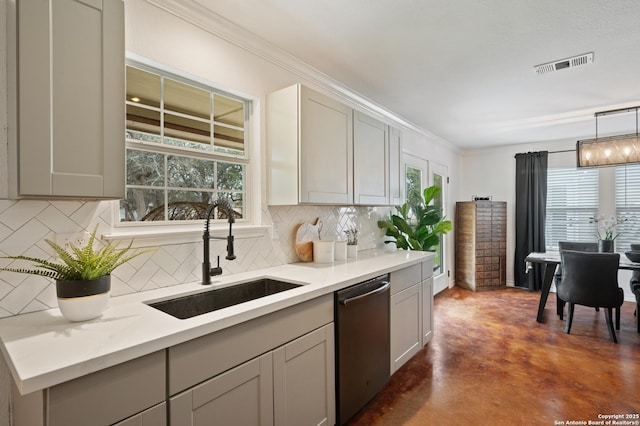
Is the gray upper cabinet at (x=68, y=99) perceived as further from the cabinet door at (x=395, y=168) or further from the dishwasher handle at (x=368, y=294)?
the cabinet door at (x=395, y=168)

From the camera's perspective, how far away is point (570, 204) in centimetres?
535

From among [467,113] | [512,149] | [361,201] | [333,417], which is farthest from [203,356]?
[512,149]

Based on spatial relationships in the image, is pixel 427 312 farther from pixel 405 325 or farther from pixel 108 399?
pixel 108 399

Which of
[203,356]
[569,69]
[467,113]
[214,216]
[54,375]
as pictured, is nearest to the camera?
[54,375]

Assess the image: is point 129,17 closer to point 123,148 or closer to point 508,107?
point 123,148

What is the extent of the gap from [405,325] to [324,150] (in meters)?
1.57

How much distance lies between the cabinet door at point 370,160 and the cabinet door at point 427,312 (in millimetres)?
878

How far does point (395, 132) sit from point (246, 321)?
2.62m

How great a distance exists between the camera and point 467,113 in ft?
13.1

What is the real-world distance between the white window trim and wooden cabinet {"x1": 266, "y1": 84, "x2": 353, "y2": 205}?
0.32ft

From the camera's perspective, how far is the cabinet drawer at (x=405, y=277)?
100 inches

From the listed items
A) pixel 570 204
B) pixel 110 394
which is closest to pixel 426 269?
pixel 110 394

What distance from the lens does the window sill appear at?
165 cm

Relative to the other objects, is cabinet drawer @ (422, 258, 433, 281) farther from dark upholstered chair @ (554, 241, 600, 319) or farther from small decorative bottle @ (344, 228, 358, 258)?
dark upholstered chair @ (554, 241, 600, 319)
